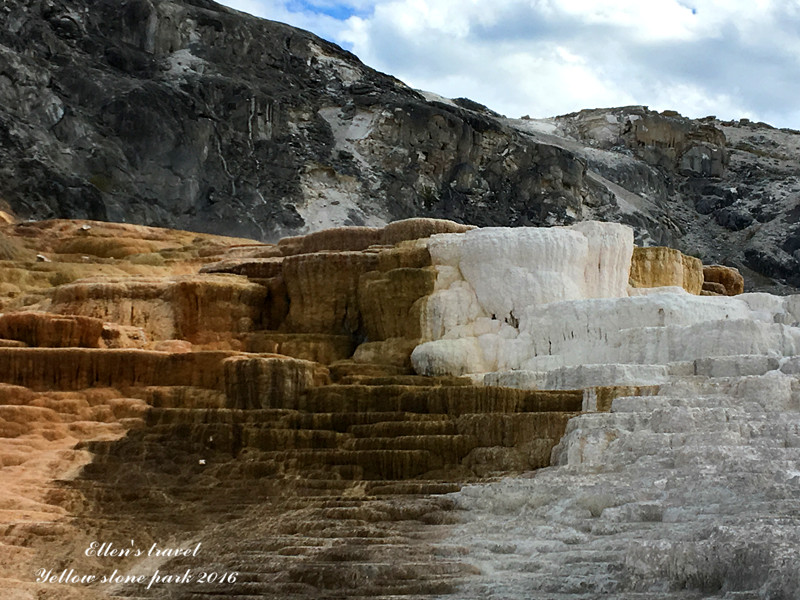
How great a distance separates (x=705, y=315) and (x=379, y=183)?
28.3 m

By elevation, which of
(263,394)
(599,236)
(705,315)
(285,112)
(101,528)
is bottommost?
(101,528)

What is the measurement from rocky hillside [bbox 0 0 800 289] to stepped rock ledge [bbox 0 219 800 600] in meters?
16.4

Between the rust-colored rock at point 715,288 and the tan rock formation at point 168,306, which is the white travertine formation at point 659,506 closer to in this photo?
the tan rock formation at point 168,306

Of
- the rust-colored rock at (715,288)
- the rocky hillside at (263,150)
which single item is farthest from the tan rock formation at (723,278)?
the rocky hillside at (263,150)

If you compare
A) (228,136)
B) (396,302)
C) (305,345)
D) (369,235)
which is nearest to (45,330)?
(305,345)

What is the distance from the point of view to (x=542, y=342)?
20797mm

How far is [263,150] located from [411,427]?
107 ft

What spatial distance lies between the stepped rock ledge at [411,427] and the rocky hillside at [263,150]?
16.4m

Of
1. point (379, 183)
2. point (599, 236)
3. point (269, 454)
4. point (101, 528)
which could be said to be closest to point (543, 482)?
point (269, 454)

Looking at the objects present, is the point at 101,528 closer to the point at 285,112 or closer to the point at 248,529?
the point at 248,529

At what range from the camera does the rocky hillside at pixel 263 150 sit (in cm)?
4250

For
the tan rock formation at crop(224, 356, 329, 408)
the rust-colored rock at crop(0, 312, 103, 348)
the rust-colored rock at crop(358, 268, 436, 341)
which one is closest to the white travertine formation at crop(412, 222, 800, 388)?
the rust-colored rock at crop(358, 268, 436, 341)

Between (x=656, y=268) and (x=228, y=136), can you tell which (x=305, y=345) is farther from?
(x=228, y=136)

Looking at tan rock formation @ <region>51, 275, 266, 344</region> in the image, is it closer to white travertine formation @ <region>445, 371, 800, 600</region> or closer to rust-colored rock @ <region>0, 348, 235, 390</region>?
rust-colored rock @ <region>0, 348, 235, 390</region>
